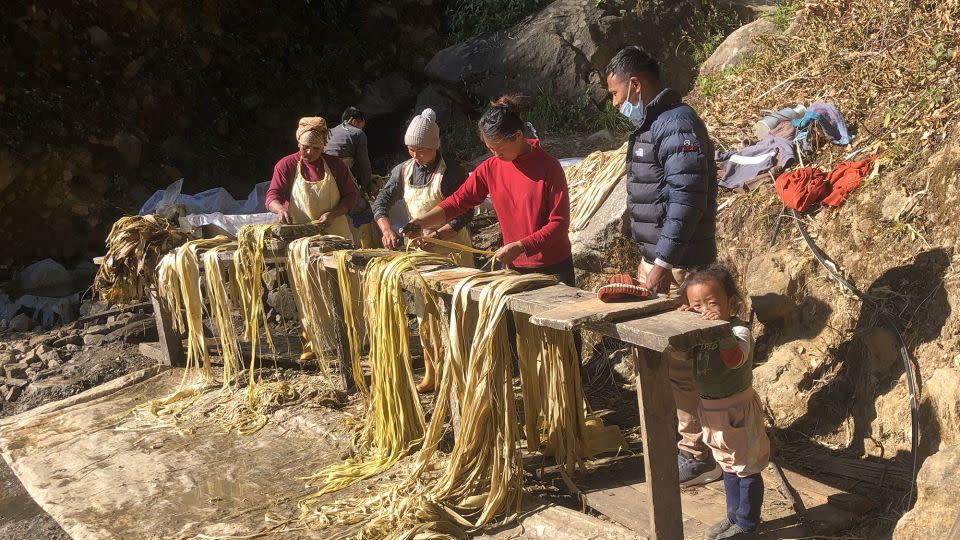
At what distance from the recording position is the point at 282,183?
17.9 ft

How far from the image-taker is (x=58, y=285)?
9328 millimetres

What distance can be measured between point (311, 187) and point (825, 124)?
3278 millimetres

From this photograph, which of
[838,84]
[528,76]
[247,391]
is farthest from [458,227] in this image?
[528,76]

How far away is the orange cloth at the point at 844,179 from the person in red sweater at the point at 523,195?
1.69 metres

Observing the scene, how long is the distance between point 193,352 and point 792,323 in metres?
3.73

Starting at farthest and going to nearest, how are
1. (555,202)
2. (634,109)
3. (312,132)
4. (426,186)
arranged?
(312,132) < (426,186) < (555,202) < (634,109)

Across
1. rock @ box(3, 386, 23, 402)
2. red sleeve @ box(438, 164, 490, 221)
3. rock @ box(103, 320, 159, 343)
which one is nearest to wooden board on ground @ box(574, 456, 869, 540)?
red sleeve @ box(438, 164, 490, 221)

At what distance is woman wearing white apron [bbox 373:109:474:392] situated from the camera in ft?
15.2

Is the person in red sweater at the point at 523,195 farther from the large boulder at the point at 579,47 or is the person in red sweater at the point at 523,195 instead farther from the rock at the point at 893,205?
the large boulder at the point at 579,47

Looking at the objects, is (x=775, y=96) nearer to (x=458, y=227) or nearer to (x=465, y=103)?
(x=458, y=227)

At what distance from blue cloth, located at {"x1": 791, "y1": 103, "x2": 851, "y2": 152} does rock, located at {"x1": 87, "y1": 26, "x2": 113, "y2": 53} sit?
8288 mm

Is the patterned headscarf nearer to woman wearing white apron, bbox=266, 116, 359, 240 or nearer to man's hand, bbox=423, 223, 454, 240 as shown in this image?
woman wearing white apron, bbox=266, 116, 359, 240

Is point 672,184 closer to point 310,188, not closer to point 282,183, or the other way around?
point 310,188

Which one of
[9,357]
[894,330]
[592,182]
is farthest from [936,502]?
[9,357]
